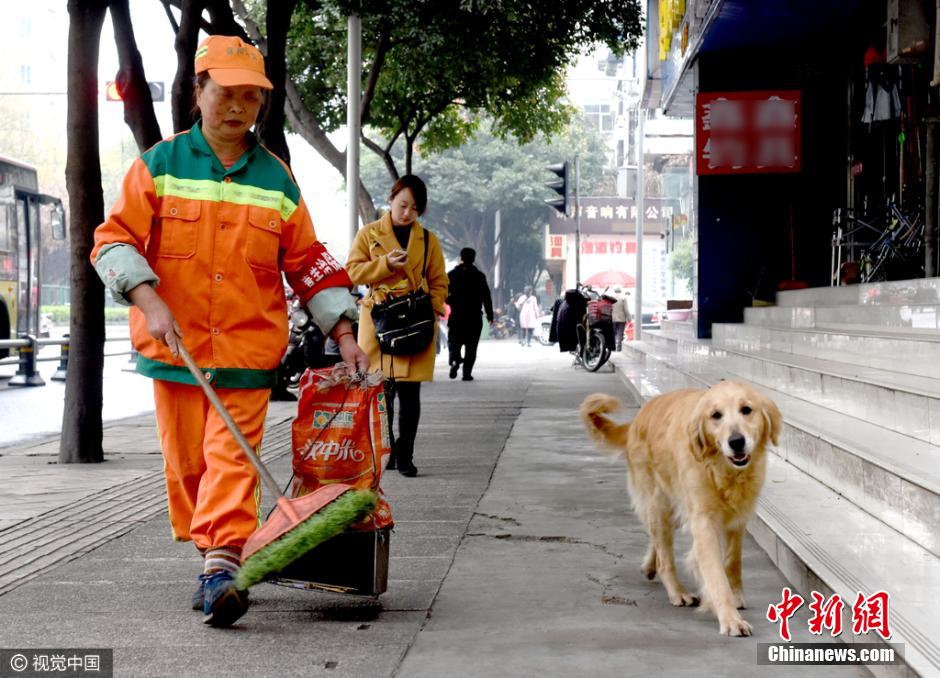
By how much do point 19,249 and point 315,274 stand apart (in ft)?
59.3

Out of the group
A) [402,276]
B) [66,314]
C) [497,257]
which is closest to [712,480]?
[402,276]

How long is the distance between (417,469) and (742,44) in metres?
9.27

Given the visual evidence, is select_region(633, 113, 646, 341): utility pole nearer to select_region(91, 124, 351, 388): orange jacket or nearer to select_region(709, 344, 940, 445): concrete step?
select_region(709, 344, 940, 445): concrete step

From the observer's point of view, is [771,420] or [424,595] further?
[424,595]

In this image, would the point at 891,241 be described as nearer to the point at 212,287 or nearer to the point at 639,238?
the point at 212,287

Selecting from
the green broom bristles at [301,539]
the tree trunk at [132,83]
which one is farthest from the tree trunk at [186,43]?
the green broom bristles at [301,539]

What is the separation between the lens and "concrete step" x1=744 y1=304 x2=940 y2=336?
7.90 meters

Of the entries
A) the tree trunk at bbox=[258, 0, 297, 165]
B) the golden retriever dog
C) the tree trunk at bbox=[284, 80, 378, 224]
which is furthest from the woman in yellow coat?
the tree trunk at bbox=[284, 80, 378, 224]

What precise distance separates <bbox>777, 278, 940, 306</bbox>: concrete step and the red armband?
15.4ft

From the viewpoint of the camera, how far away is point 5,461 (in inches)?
368

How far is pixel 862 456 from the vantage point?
A: 19.0 ft

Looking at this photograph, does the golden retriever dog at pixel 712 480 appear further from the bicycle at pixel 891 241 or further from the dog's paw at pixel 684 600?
the bicycle at pixel 891 241

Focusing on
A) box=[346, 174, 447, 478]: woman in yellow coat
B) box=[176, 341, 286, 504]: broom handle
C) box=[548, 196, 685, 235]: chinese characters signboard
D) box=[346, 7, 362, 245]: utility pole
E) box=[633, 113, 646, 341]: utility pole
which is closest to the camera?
box=[176, 341, 286, 504]: broom handle

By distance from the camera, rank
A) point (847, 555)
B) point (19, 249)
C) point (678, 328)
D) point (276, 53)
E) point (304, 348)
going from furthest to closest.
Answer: point (678, 328), point (19, 249), point (304, 348), point (276, 53), point (847, 555)
